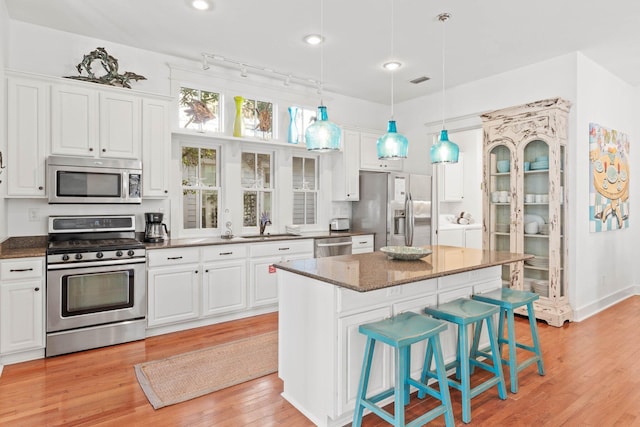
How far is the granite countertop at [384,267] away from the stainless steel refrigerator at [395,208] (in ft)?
6.41

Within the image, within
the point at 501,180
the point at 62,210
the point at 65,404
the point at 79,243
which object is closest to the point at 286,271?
the point at 65,404

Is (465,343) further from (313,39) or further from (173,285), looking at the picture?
(313,39)

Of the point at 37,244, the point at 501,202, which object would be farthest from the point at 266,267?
the point at 501,202

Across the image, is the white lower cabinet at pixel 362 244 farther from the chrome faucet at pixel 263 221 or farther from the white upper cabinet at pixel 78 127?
the white upper cabinet at pixel 78 127

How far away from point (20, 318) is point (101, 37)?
2.76 meters

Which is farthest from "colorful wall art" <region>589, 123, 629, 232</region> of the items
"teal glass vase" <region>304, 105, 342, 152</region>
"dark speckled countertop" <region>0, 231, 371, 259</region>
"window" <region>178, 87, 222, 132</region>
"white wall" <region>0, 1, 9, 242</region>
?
"white wall" <region>0, 1, 9, 242</region>

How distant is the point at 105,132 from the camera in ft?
11.9

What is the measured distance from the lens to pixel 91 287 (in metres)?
3.34

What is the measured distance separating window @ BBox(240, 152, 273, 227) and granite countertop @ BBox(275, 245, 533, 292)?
228 centimetres

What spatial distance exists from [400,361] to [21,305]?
3.06 m

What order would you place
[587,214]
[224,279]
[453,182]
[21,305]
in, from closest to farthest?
[21,305]
[224,279]
[587,214]
[453,182]

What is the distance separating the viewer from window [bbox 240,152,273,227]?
4887mm

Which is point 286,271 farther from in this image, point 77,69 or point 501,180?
point 501,180

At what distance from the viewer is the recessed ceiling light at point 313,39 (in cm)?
377
